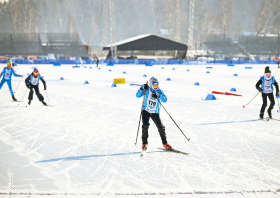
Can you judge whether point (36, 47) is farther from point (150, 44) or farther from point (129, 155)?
point (129, 155)

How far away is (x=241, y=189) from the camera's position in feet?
13.5

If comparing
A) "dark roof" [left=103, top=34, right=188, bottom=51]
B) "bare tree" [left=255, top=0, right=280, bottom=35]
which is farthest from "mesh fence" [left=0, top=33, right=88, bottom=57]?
"bare tree" [left=255, top=0, right=280, bottom=35]

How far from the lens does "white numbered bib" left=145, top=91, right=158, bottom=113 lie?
5.62 metres

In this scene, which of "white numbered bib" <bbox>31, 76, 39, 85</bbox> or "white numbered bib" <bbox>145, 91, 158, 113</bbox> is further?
"white numbered bib" <bbox>31, 76, 39, 85</bbox>

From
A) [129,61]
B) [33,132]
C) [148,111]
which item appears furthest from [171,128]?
[129,61]

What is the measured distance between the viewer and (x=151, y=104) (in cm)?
562

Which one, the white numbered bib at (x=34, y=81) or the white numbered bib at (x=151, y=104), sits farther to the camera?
the white numbered bib at (x=34, y=81)

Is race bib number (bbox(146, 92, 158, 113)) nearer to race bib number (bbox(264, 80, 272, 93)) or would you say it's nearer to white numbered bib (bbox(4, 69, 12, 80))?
race bib number (bbox(264, 80, 272, 93))

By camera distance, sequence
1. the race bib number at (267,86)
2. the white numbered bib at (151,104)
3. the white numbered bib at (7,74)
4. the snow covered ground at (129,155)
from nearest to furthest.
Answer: the snow covered ground at (129,155) < the white numbered bib at (151,104) < the race bib number at (267,86) < the white numbered bib at (7,74)

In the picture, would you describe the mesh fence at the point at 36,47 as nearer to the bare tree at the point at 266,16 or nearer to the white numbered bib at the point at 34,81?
the white numbered bib at the point at 34,81

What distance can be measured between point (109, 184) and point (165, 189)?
769 millimetres

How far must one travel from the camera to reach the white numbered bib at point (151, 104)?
5.62m

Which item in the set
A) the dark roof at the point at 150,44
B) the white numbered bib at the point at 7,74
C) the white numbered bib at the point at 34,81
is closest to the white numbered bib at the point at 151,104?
the white numbered bib at the point at 34,81

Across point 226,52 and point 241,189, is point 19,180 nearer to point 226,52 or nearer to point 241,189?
point 241,189
